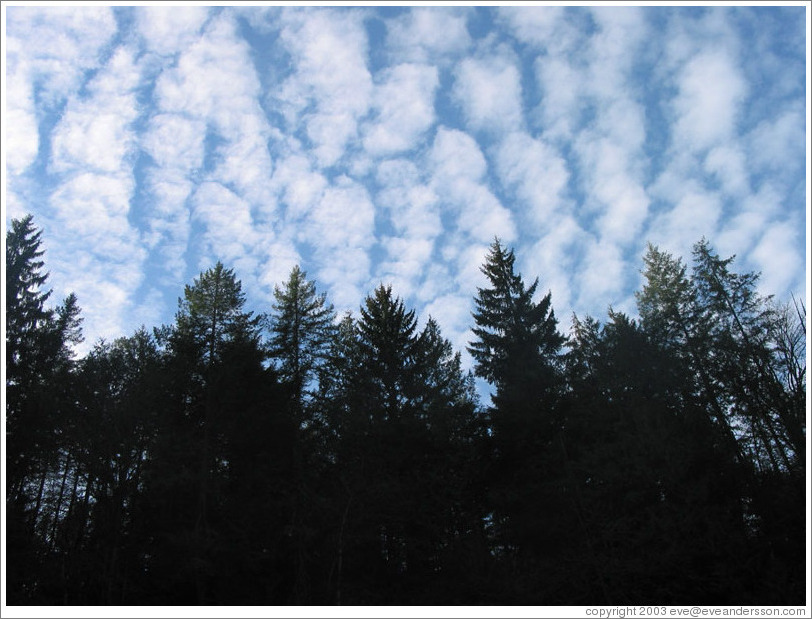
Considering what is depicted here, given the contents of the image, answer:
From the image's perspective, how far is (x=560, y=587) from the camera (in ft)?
47.7

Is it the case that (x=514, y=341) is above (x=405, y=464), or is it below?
above

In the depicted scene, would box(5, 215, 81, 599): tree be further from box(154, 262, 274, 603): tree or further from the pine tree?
the pine tree

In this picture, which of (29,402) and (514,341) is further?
(514,341)

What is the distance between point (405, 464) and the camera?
18797 millimetres

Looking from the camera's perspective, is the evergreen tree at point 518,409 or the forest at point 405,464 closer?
the forest at point 405,464

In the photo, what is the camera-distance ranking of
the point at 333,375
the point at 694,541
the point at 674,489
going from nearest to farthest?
1. the point at 694,541
2. the point at 674,489
3. the point at 333,375

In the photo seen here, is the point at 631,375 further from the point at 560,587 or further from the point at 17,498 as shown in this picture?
the point at 17,498

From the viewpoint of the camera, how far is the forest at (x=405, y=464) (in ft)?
47.3

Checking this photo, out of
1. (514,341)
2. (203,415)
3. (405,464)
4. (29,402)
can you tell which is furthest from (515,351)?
(29,402)

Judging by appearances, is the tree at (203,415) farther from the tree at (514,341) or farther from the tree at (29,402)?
the tree at (514,341)

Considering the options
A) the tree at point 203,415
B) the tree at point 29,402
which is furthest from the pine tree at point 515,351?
the tree at point 29,402

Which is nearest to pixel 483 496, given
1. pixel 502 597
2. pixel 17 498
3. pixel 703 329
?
pixel 502 597

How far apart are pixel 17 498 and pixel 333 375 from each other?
44.3ft

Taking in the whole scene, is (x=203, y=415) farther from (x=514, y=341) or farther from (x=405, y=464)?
(x=514, y=341)
